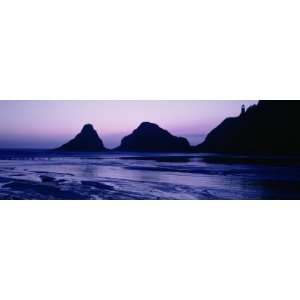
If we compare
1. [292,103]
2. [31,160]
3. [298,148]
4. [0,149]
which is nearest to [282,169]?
[298,148]

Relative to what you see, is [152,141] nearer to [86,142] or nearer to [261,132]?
[86,142]

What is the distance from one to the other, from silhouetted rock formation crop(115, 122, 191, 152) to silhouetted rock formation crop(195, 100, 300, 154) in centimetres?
24

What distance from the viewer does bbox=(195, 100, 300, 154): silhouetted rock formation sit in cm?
445

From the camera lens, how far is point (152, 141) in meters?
4.62

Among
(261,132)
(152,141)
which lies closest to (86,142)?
(152,141)

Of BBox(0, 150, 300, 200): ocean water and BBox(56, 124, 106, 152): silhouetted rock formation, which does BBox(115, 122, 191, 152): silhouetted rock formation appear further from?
BBox(56, 124, 106, 152): silhouetted rock formation

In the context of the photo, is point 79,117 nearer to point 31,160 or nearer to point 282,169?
point 31,160

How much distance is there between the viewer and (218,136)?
467cm

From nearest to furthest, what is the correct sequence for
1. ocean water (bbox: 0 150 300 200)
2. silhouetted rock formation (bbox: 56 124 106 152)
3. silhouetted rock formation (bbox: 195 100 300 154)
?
ocean water (bbox: 0 150 300 200) < silhouetted rock formation (bbox: 195 100 300 154) < silhouetted rock formation (bbox: 56 124 106 152)

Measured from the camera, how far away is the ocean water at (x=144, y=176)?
434cm

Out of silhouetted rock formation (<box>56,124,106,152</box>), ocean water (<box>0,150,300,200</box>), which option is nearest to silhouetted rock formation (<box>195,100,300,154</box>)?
ocean water (<box>0,150,300,200</box>)

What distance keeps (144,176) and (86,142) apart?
0.80 meters

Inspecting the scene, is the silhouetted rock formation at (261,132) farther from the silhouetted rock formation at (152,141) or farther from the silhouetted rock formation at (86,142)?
the silhouetted rock formation at (86,142)

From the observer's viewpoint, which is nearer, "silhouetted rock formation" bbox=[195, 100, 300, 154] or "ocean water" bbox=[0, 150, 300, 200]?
"ocean water" bbox=[0, 150, 300, 200]
